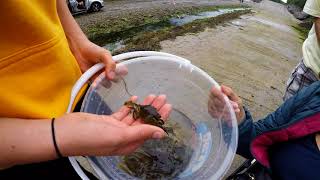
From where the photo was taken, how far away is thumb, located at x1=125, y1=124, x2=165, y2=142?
129cm

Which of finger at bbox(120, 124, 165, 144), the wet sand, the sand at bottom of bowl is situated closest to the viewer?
finger at bbox(120, 124, 165, 144)

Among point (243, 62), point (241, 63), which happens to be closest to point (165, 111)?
point (241, 63)

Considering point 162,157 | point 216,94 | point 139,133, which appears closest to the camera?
point 139,133

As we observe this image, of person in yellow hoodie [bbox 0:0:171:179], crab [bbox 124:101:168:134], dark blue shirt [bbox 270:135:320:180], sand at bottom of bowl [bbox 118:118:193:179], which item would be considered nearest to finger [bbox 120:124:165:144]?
person in yellow hoodie [bbox 0:0:171:179]

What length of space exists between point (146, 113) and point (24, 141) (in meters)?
0.65

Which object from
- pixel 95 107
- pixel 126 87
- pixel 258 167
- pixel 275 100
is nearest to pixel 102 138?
pixel 95 107

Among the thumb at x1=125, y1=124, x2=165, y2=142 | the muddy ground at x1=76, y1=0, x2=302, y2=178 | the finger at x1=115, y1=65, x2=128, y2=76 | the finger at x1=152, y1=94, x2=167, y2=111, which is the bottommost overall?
the muddy ground at x1=76, y1=0, x2=302, y2=178

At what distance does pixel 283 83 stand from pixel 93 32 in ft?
19.0

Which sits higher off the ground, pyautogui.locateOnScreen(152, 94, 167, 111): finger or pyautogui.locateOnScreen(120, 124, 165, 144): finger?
pyautogui.locateOnScreen(120, 124, 165, 144): finger

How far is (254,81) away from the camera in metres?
6.16

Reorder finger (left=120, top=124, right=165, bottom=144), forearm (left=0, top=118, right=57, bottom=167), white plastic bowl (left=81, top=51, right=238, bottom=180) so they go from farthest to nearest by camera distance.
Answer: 1. white plastic bowl (left=81, top=51, right=238, bottom=180)
2. finger (left=120, top=124, right=165, bottom=144)
3. forearm (left=0, top=118, right=57, bottom=167)

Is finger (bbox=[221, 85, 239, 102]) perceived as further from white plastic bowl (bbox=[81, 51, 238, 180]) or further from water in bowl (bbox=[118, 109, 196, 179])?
water in bowl (bbox=[118, 109, 196, 179])

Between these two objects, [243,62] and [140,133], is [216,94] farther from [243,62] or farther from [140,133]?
[243,62]

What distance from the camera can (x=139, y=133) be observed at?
1.32 metres
